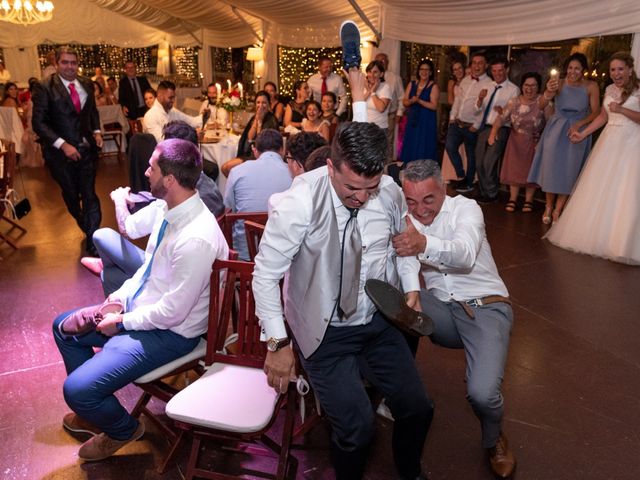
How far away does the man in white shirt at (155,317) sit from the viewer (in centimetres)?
202

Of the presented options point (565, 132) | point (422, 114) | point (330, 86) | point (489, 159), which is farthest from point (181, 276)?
point (330, 86)

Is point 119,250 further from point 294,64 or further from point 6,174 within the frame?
point 294,64

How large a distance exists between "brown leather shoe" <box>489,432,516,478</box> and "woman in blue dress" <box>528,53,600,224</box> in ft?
11.7

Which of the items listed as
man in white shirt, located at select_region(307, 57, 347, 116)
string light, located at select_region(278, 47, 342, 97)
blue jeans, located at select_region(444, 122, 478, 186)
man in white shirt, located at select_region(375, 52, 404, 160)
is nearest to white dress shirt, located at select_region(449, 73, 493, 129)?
blue jeans, located at select_region(444, 122, 478, 186)

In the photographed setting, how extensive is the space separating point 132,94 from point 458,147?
4978 mm

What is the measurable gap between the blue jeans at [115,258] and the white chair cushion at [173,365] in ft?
2.32

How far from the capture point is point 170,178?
2178mm

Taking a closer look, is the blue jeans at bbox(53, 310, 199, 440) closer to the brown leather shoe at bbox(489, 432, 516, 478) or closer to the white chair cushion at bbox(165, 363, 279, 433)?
the white chair cushion at bbox(165, 363, 279, 433)

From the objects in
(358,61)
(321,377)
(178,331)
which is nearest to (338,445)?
(321,377)

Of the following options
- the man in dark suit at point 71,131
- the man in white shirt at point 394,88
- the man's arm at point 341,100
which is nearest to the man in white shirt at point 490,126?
the man in white shirt at point 394,88

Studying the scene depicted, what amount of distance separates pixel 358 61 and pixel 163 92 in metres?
3.23

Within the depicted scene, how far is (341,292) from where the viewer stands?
1820 millimetres

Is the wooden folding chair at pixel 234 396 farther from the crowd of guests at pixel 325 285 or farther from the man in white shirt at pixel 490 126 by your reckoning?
the man in white shirt at pixel 490 126

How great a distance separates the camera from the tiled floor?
2.24 meters
